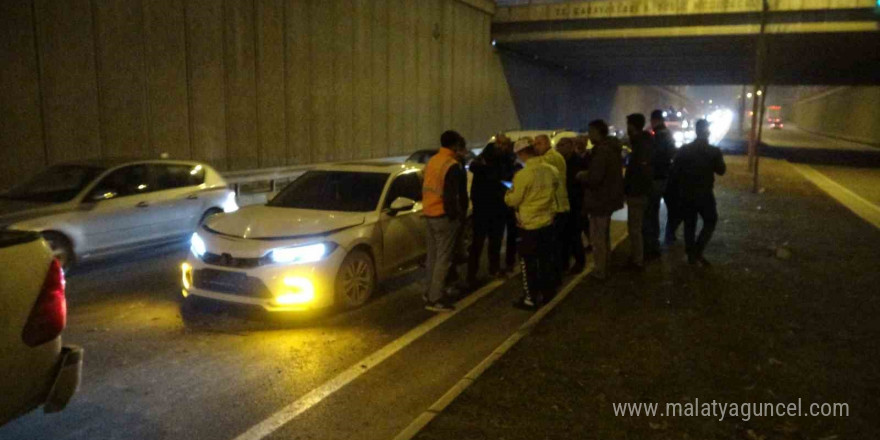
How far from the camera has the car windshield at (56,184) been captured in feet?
29.0

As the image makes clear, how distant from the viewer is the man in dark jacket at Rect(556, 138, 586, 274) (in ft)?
27.8

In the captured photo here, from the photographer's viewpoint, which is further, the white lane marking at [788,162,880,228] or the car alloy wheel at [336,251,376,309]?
the white lane marking at [788,162,880,228]

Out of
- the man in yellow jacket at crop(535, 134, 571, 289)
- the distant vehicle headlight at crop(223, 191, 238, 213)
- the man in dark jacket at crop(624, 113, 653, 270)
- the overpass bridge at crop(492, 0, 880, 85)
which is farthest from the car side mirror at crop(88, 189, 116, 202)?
the overpass bridge at crop(492, 0, 880, 85)

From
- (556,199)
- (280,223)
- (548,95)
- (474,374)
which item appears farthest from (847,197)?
(548,95)

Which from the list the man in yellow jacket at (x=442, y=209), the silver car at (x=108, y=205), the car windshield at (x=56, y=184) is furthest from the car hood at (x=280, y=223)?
the car windshield at (x=56, y=184)

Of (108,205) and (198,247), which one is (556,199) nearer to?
(198,247)

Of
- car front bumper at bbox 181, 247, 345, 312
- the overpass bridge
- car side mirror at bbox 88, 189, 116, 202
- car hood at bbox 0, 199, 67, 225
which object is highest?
the overpass bridge

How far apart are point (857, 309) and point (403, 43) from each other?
17.3m

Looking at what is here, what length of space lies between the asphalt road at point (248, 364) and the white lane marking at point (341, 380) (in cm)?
2

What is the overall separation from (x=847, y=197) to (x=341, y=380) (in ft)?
53.0

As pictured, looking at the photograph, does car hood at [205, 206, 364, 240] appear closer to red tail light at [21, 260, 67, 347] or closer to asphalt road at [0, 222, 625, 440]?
asphalt road at [0, 222, 625, 440]

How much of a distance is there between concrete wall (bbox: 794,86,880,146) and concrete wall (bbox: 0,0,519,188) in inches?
1503

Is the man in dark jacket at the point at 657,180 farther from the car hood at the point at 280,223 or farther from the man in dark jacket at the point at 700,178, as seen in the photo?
the car hood at the point at 280,223

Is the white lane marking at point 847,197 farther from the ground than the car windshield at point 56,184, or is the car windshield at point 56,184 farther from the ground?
the car windshield at point 56,184
